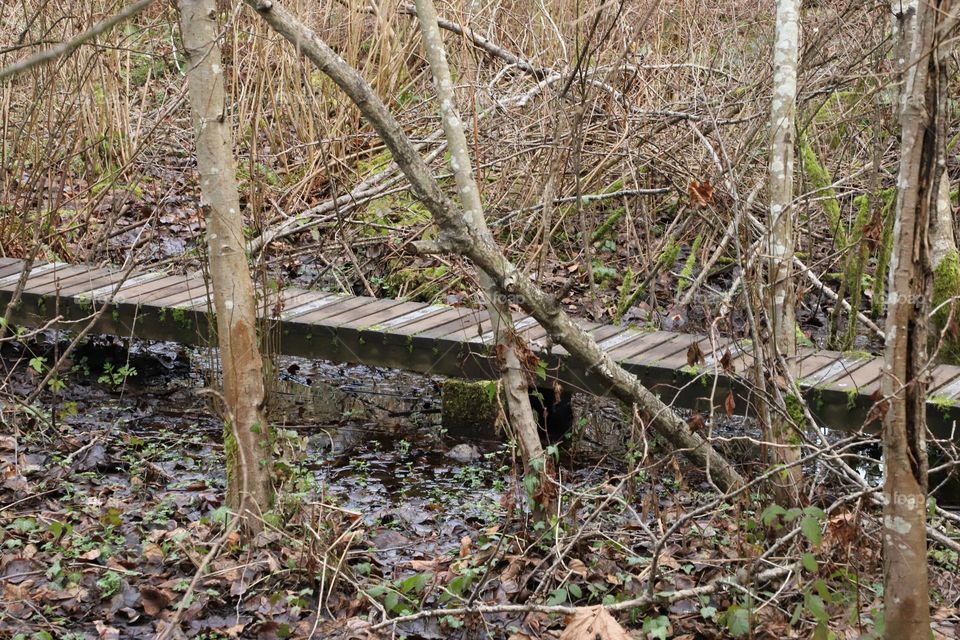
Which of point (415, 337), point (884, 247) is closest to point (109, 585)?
point (415, 337)

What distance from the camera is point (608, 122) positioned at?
5.89 meters

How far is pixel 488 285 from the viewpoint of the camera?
3902mm

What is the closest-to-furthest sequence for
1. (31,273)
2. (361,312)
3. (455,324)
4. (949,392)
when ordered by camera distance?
(949,392), (455,324), (361,312), (31,273)

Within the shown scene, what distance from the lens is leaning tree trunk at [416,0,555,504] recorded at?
12.5ft

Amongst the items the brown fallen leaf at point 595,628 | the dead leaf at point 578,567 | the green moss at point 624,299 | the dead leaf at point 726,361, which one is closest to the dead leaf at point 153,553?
the dead leaf at point 578,567

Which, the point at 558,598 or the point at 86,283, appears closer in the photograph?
the point at 558,598

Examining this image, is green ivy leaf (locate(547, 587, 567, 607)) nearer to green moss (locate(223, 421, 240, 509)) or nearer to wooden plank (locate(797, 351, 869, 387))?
green moss (locate(223, 421, 240, 509))

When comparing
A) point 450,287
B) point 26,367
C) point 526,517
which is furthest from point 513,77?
point 526,517

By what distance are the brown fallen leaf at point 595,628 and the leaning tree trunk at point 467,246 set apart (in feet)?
2.24

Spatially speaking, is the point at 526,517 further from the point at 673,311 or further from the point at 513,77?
the point at 513,77

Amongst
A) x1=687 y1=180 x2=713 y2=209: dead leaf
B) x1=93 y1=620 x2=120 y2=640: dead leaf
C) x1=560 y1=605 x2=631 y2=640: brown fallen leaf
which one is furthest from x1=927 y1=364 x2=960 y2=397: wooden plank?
x1=93 y1=620 x2=120 y2=640: dead leaf

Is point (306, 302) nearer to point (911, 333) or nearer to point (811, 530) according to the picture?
point (811, 530)

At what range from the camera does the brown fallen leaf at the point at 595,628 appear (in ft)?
9.30

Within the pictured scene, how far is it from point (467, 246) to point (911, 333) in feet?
5.22
